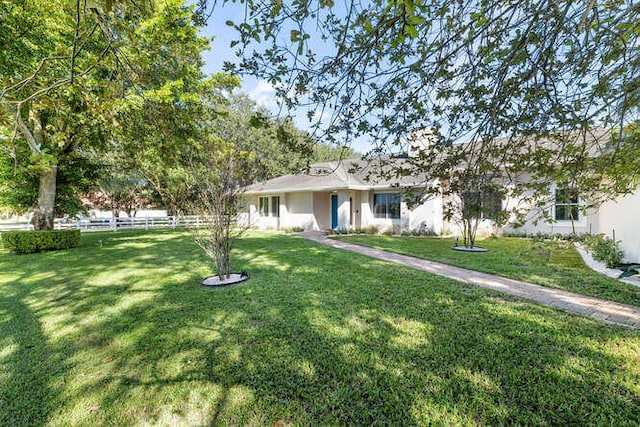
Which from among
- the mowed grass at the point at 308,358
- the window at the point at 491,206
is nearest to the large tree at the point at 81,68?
the mowed grass at the point at 308,358

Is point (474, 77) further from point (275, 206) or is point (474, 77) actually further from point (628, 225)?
point (275, 206)

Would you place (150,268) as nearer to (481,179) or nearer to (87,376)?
(87,376)

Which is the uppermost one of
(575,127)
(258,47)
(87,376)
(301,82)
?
(258,47)

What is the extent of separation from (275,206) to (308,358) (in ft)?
59.6

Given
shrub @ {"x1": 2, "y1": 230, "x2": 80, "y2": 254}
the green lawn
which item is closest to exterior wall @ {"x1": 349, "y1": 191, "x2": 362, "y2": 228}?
the green lawn

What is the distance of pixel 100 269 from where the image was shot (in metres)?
8.09

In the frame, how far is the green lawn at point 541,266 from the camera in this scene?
5.12 m

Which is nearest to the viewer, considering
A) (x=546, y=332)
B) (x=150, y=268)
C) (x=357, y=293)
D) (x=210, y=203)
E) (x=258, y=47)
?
(x=258, y=47)

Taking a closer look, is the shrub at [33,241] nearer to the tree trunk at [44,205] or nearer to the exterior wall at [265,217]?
the tree trunk at [44,205]

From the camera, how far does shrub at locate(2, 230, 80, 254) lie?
1140 centimetres

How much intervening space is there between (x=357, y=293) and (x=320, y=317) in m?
1.34

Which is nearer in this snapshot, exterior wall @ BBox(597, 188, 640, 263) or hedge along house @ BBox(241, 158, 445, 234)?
exterior wall @ BBox(597, 188, 640, 263)

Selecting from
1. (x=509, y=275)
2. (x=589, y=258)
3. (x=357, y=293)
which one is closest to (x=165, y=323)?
(x=357, y=293)

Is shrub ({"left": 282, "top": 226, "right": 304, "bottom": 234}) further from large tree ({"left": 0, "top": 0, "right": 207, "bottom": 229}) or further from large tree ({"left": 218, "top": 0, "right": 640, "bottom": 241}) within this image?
large tree ({"left": 218, "top": 0, "right": 640, "bottom": 241})
